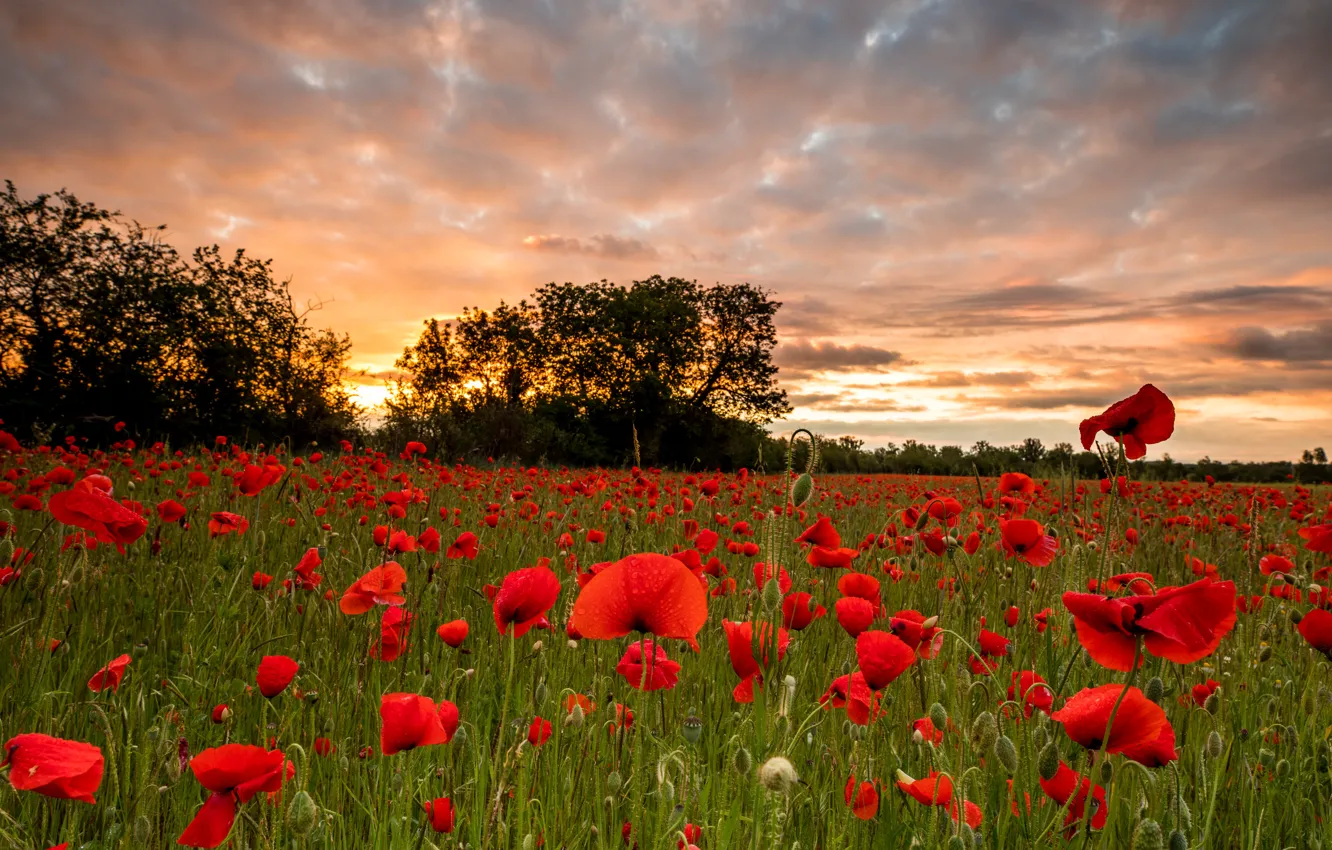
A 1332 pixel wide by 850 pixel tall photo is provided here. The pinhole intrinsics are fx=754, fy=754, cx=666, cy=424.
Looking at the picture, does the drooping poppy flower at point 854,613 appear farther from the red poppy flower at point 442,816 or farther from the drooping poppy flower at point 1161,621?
the red poppy flower at point 442,816

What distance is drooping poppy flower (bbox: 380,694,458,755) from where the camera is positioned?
4.33 ft

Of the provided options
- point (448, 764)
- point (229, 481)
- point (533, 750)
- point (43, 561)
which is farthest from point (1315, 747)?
point (229, 481)

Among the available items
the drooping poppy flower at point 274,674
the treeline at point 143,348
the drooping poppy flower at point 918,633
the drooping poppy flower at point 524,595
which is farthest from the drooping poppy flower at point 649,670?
the treeline at point 143,348

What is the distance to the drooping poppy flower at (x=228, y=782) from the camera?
1.16 meters

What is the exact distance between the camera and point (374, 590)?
2080mm

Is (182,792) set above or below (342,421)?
below

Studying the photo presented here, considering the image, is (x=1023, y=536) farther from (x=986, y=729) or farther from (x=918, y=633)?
(x=986, y=729)

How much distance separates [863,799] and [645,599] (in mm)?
653

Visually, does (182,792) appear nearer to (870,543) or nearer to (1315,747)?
(1315,747)

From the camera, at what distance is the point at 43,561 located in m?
3.52

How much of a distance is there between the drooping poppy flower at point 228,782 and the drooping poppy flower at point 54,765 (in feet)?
0.51

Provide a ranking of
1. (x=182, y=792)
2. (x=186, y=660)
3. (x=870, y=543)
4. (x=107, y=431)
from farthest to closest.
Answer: (x=107, y=431)
(x=870, y=543)
(x=186, y=660)
(x=182, y=792)

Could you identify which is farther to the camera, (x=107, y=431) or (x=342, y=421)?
(x=342, y=421)

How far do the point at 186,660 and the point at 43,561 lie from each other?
1602mm
